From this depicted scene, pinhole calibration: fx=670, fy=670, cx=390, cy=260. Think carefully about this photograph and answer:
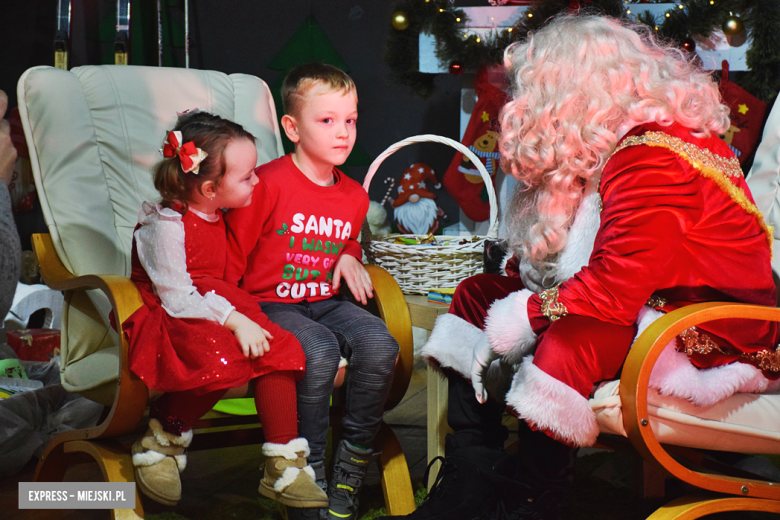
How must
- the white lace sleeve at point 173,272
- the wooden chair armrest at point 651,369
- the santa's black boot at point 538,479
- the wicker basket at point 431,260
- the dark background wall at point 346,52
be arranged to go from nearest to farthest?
the wooden chair armrest at point 651,369 → the santa's black boot at point 538,479 → the white lace sleeve at point 173,272 → the wicker basket at point 431,260 → the dark background wall at point 346,52

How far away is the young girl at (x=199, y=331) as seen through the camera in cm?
116

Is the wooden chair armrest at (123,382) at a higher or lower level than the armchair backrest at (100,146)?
lower

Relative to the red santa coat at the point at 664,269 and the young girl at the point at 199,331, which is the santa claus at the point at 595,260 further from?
the young girl at the point at 199,331

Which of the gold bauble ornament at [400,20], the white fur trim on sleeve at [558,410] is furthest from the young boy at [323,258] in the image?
the gold bauble ornament at [400,20]

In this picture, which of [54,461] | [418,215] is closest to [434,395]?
[54,461]

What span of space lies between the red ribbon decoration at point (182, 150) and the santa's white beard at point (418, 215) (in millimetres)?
1604

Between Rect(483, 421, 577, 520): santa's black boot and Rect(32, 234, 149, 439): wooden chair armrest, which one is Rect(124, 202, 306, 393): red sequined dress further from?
Rect(483, 421, 577, 520): santa's black boot

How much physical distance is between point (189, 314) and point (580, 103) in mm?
806

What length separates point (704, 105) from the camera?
3.90ft

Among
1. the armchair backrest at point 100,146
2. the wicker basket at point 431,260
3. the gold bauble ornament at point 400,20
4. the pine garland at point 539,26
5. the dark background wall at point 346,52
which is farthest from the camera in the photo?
the dark background wall at point 346,52

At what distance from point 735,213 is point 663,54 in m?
0.33

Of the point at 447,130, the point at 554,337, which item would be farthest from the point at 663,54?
the point at 447,130

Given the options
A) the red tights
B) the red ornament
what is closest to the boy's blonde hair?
the red tights

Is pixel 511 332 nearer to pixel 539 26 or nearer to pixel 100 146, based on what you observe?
pixel 100 146
